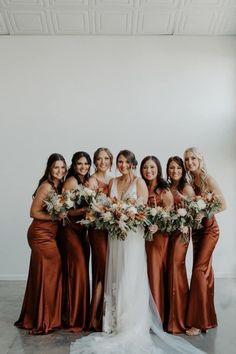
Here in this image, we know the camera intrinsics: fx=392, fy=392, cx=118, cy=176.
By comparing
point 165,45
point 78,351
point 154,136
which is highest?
point 165,45

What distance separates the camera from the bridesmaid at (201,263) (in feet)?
15.0

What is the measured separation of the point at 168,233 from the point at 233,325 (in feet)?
4.82

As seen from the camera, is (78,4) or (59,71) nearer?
(78,4)

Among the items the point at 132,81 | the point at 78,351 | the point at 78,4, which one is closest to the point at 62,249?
the point at 78,351

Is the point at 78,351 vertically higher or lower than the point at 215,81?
lower

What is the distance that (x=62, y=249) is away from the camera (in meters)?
5.00

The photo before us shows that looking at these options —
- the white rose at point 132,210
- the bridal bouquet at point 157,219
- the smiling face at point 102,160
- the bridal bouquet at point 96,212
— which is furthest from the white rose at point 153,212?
the smiling face at point 102,160

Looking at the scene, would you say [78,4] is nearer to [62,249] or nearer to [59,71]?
[59,71]

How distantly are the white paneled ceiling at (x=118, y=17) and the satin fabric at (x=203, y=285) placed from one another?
4.63 m

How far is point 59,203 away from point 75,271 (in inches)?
35.1

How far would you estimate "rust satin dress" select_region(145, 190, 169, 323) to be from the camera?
4602 mm

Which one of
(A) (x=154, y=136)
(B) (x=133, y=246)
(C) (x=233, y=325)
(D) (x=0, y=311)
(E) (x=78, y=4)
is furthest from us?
(A) (x=154, y=136)

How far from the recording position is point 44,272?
4766mm

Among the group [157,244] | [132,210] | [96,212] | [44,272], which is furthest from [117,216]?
[44,272]
